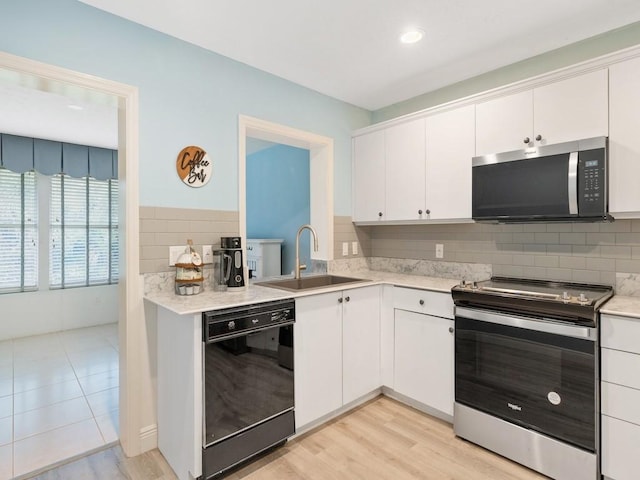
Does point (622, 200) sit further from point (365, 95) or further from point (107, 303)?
point (107, 303)

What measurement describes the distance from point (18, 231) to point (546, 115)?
6.11 m

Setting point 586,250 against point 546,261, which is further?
point 546,261

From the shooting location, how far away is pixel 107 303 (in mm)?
5363

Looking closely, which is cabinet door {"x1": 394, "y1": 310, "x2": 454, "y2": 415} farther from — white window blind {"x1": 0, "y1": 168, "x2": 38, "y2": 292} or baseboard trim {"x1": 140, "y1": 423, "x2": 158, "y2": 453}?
white window blind {"x1": 0, "y1": 168, "x2": 38, "y2": 292}

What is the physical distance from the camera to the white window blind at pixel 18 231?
183 inches

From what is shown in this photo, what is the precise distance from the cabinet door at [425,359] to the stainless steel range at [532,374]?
4.8 inches

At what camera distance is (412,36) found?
2.25 meters

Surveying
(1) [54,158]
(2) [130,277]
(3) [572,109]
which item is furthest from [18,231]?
(3) [572,109]

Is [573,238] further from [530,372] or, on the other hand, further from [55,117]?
[55,117]

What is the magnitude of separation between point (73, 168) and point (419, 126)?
483 cm

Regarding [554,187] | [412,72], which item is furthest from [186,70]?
[554,187]

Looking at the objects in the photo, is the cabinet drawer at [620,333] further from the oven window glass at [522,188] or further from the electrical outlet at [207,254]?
the electrical outlet at [207,254]

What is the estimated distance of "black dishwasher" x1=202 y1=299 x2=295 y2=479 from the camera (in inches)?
71.2

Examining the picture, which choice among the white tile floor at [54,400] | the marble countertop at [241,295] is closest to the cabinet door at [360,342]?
the marble countertop at [241,295]
